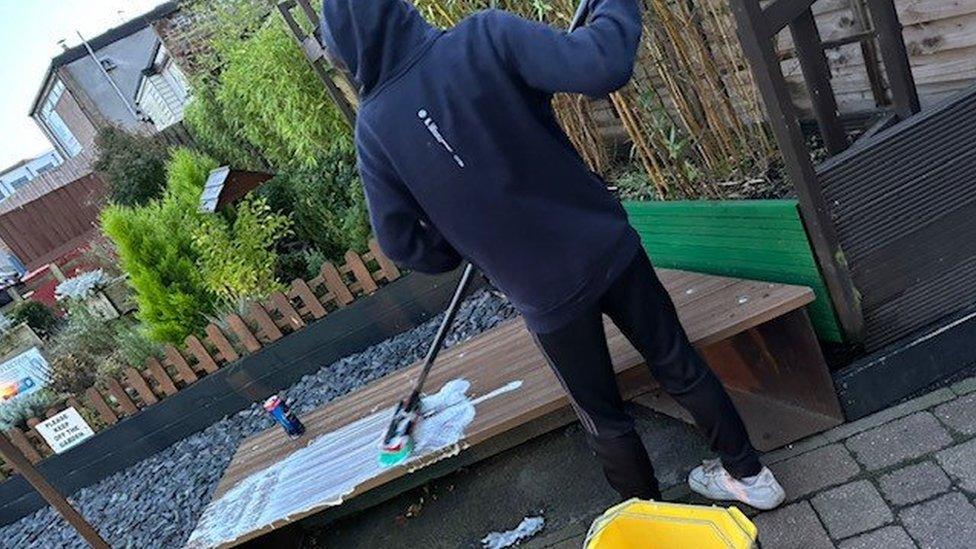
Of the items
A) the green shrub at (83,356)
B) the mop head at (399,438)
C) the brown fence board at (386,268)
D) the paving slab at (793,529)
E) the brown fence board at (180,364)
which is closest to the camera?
the paving slab at (793,529)

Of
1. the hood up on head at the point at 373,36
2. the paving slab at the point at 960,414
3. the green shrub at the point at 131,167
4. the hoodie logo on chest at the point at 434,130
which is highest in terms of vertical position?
the green shrub at the point at 131,167

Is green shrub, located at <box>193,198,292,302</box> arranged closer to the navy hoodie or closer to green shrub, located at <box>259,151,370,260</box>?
green shrub, located at <box>259,151,370,260</box>

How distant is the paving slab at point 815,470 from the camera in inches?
94.3

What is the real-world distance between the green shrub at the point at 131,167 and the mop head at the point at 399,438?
25.9ft

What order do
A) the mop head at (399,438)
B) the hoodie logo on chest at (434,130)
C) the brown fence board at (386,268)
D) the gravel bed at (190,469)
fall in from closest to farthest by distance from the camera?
1. the hoodie logo on chest at (434,130)
2. the mop head at (399,438)
3. the gravel bed at (190,469)
4. the brown fence board at (386,268)

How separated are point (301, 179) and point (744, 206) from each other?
504 cm

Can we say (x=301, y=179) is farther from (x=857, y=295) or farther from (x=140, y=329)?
(x=857, y=295)

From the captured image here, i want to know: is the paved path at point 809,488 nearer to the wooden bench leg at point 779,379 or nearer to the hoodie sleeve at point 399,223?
the wooden bench leg at point 779,379

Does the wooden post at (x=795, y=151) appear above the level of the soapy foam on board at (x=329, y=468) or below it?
above

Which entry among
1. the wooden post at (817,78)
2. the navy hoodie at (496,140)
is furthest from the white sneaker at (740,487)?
the wooden post at (817,78)

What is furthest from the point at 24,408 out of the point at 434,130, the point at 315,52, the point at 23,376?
the point at 434,130

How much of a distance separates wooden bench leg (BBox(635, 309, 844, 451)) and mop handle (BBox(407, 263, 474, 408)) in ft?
3.10

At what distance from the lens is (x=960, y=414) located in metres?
2.36

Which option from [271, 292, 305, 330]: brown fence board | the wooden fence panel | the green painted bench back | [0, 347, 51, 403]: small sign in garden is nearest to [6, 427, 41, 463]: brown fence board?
[0, 347, 51, 403]: small sign in garden
